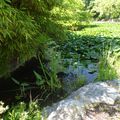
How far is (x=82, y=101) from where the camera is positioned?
412cm

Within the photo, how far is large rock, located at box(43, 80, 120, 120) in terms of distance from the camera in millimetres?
3873

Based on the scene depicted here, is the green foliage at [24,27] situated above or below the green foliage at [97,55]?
above

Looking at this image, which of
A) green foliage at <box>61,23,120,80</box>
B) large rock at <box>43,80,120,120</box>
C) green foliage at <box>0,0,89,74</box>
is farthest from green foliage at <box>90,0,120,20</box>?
large rock at <box>43,80,120,120</box>

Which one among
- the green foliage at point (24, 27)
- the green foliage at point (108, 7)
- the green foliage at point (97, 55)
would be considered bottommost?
the green foliage at point (108, 7)

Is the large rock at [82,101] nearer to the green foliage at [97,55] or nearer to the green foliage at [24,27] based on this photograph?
the green foliage at [97,55]

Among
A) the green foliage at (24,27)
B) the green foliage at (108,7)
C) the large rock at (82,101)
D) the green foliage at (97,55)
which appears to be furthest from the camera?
the green foliage at (108,7)

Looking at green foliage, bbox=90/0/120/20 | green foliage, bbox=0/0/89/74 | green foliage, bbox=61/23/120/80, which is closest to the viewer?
green foliage, bbox=0/0/89/74

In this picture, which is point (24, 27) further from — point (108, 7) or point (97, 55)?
point (108, 7)

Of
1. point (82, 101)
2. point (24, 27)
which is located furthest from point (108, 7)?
point (82, 101)

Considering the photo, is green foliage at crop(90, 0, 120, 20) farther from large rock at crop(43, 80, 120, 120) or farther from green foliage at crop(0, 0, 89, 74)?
large rock at crop(43, 80, 120, 120)

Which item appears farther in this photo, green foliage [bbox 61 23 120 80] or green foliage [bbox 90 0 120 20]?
green foliage [bbox 90 0 120 20]

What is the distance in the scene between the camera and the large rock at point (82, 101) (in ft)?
12.7

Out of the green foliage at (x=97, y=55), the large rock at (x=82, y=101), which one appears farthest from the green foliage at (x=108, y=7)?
the large rock at (x=82, y=101)

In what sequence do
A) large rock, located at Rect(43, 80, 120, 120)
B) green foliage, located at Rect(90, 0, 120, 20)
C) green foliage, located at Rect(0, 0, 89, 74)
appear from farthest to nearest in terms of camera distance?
1. green foliage, located at Rect(90, 0, 120, 20)
2. green foliage, located at Rect(0, 0, 89, 74)
3. large rock, located at Rect(43, 80, 120, 120)
